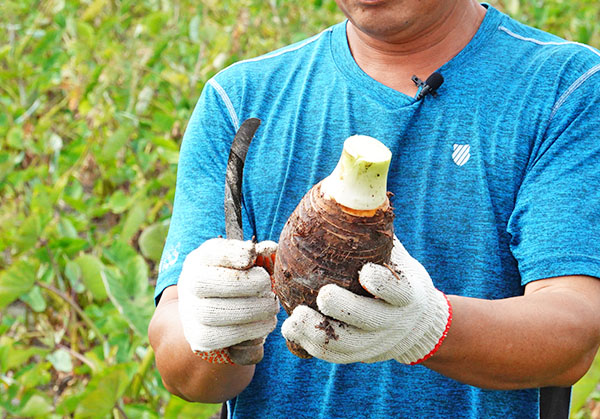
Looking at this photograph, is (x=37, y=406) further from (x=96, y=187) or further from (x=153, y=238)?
(x=96, y=187)

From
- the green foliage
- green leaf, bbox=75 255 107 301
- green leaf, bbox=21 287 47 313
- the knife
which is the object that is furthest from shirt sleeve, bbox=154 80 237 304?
green leaf, bbox=21 287 47 313

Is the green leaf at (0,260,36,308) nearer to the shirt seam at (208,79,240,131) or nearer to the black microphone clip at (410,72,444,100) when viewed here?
the shirt seam at (208,79,240,131)

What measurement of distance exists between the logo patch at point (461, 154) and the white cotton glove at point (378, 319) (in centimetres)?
29

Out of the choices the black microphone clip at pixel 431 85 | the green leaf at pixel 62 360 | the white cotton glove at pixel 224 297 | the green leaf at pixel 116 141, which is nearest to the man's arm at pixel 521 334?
the white cotton glove at pixel 224 297

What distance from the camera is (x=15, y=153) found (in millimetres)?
3277

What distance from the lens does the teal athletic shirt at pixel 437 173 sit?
3.80ft

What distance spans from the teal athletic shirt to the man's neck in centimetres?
3

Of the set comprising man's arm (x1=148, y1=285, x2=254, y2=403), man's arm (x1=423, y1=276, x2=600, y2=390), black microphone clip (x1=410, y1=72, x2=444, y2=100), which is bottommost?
man's arm (x1=148, y1=285, x2=254, y2=403)

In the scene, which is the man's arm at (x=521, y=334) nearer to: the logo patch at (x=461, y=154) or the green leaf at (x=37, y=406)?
the logo patch at (x=461, y=154)

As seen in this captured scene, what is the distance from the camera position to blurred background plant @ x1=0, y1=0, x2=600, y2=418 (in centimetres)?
204

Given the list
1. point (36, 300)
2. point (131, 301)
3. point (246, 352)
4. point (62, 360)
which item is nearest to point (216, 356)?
point (246, 352)

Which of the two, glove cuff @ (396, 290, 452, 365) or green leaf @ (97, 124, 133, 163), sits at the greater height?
glove cuff @ (396, 290, 452, 365)

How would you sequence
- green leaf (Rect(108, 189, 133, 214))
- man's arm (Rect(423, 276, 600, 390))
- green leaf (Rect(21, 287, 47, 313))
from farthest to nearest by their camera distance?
green leaf (Rect(108, 189, 133, 214)) → green leaf (Rect(21, 287, 47, 313)) → man's arm (Rect(423, 276, 600, 390))

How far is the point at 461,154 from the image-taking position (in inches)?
48.8
